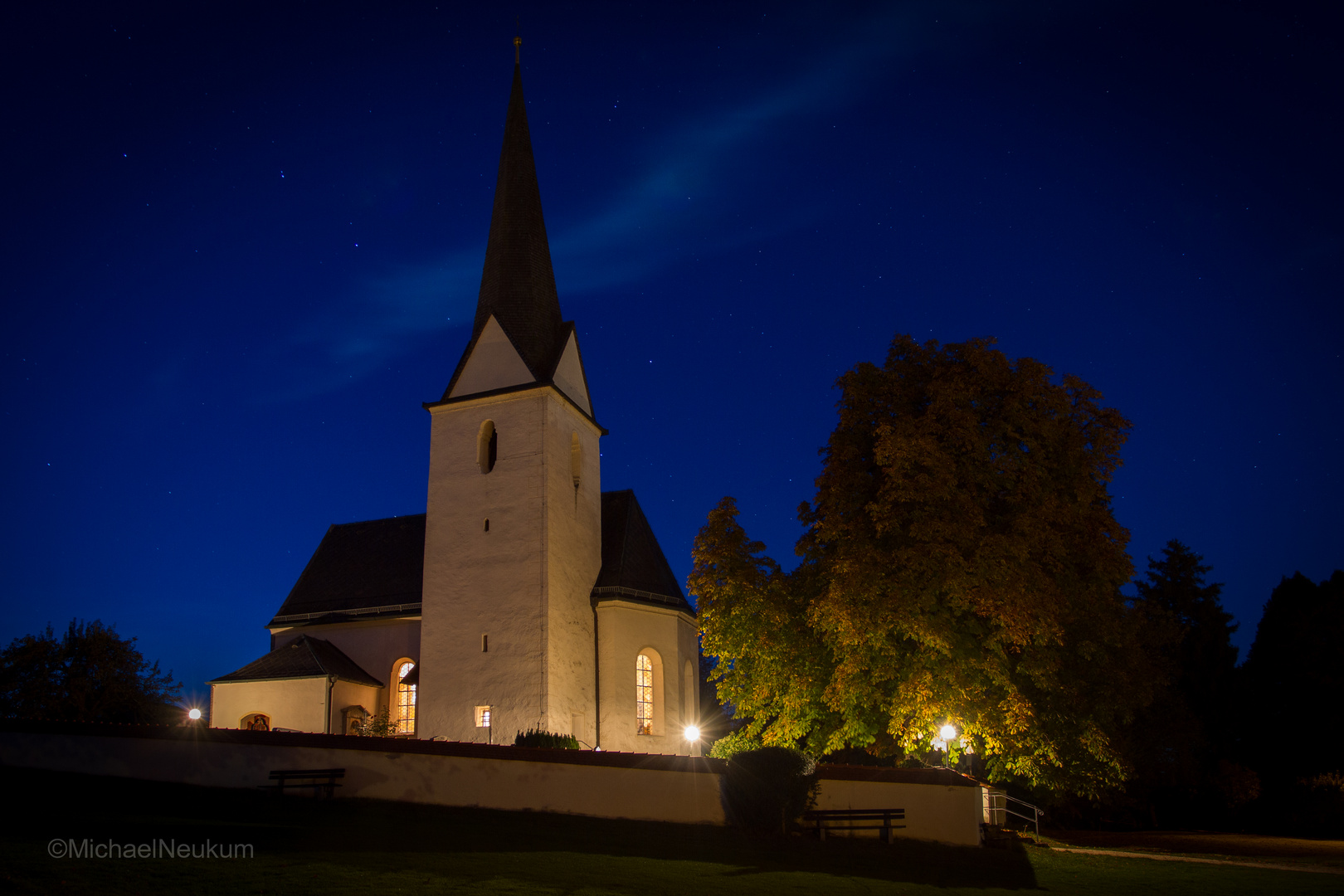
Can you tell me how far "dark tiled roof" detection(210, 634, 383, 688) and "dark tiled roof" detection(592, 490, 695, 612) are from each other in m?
8.06

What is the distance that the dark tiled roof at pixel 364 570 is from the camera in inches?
1304

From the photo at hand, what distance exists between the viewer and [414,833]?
14977 mm

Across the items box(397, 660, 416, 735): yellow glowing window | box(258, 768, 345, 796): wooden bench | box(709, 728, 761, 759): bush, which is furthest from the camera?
box(397, 660, 416, 735): yellow glowing window

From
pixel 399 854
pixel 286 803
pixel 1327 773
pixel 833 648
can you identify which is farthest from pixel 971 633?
pixel 1327 773

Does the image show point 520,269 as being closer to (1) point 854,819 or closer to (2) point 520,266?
(2) point 520,266

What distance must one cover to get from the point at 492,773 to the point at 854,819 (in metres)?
6.77

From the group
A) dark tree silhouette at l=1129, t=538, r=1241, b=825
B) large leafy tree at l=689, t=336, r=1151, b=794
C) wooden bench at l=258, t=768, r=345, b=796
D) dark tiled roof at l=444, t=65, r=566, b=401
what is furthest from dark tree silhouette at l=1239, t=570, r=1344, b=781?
wooden bench at l=258, t=768, r=345, b=796

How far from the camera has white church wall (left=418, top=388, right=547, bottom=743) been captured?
27.6m

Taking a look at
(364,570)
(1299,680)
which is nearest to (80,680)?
Result: (364,570)

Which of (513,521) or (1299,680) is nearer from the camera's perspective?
(513,521)

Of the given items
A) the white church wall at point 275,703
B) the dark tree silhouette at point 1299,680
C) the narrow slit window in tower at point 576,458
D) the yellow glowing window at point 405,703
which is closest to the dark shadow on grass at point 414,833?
the white church wall at point 275,703

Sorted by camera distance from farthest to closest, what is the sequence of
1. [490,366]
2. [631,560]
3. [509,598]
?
[631,560] → [490,366] → [509,598]

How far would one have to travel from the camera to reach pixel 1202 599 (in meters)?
40.8

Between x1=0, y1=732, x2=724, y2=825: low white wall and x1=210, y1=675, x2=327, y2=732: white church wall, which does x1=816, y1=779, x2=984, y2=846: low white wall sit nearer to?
x1=0, y1=732, x2=724, y2=825: low white wall
